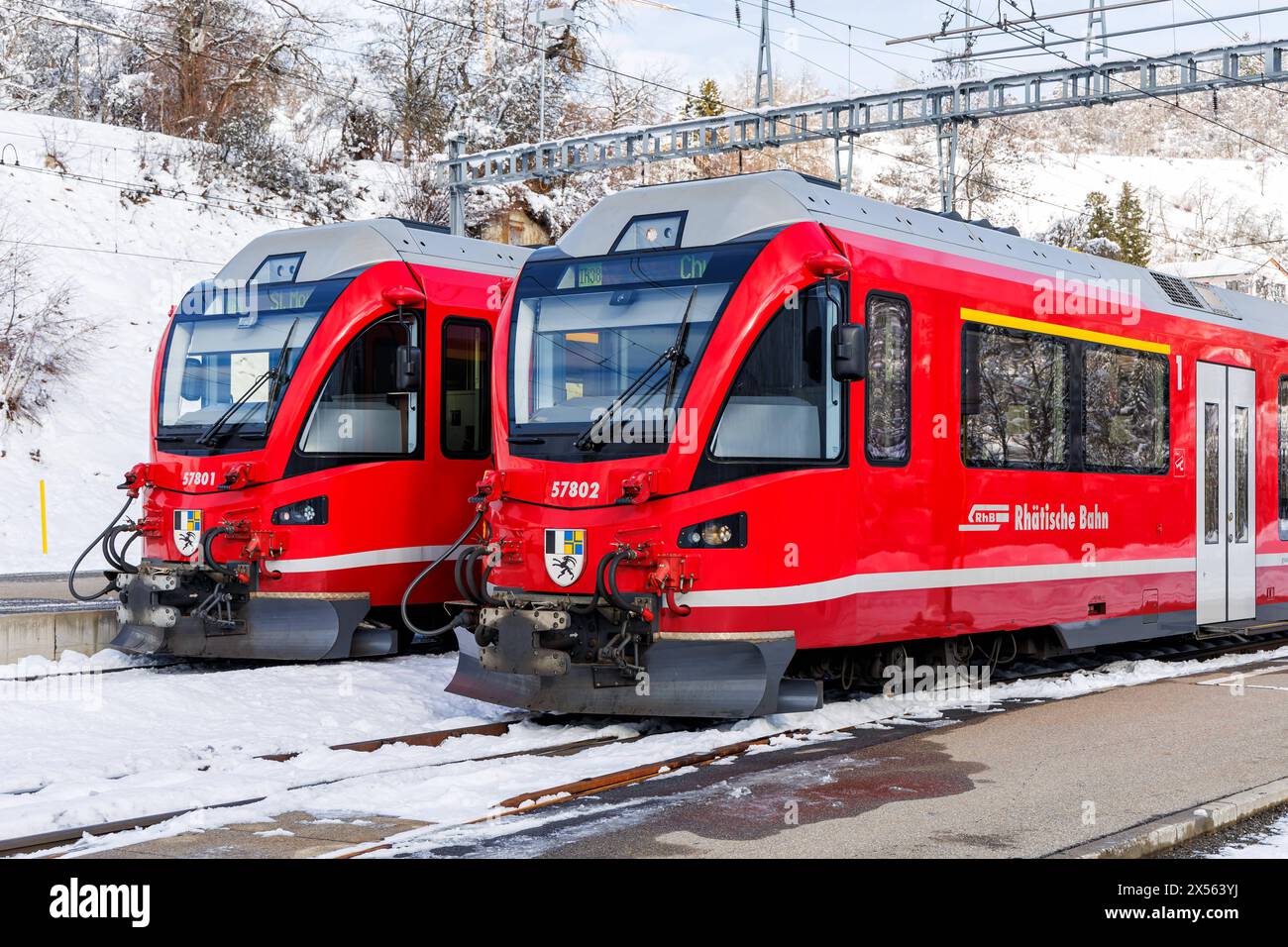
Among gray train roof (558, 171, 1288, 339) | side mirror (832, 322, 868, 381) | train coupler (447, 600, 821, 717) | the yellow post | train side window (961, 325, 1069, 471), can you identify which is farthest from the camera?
the yellow post

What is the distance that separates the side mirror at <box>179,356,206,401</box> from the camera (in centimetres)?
1364

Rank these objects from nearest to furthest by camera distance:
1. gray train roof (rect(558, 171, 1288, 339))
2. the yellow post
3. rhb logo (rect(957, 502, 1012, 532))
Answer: gray train roof (rect(558, 171, 1288, 339)) → rhb logo (rect(957, 502, 1012, 532)) → the yellow post

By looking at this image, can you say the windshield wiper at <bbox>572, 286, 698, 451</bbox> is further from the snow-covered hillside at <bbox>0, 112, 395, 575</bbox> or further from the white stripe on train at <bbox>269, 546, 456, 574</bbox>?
the snow-covered hillside at <bbox>0, 112, 395, 575</bbox>

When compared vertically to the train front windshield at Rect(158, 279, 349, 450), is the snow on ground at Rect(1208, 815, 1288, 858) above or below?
below

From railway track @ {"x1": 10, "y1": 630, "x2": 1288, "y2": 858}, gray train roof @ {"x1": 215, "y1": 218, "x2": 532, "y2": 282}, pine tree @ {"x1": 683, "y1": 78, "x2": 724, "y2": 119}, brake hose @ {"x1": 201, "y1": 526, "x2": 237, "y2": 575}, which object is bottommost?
railway track @ {"x1": 10, "y1": 630, "x2": 1288, "y2": 858}

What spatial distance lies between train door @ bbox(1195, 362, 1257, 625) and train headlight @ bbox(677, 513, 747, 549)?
6.53 m

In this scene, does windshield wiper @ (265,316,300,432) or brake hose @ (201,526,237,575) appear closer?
brake hose @ (201,526,237,575)

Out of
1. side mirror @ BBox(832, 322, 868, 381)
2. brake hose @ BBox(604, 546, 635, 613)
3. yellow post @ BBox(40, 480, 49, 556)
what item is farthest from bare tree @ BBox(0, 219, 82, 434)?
side mirror @ BBox(832, 322, 868, 381)

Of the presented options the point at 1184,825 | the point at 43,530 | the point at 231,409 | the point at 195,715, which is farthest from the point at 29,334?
the point at 1184,825

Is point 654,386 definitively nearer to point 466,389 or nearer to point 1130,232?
point 466,389

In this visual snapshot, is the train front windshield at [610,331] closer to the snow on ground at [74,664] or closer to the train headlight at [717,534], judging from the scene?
the train headlight at [717,534]

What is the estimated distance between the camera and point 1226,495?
1523 cm
